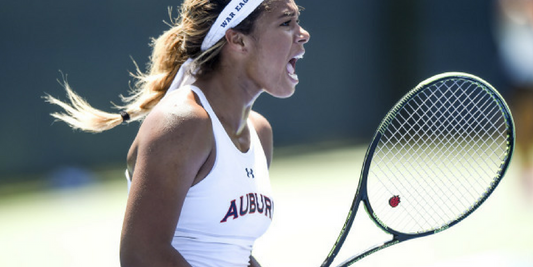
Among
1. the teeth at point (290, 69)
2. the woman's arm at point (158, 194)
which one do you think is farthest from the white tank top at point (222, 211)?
the teeth at point (290, 69)

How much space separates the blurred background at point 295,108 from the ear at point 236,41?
227 cm

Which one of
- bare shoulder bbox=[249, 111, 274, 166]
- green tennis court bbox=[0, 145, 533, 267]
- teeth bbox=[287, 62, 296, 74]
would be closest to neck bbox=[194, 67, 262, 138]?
teeth bbox=[287, 62, 296, 74]

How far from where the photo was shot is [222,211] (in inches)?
82.6

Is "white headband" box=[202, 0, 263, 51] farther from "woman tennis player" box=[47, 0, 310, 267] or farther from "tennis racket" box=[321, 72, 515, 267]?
"tennis racket" box=[321, 72, 515, 267]

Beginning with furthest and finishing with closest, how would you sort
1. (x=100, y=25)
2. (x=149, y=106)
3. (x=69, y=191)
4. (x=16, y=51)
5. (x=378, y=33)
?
(x=378, y=33)
(x=100, y=25)
(x=16, y=51)
(x=69, y=191)
(x=149, y=106)

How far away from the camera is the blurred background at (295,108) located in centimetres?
496

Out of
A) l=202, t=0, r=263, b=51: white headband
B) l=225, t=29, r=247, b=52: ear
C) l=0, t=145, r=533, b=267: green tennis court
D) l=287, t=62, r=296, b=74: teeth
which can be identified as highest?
l=202, t=0, r=263, b=51: white headband

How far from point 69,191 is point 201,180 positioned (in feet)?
16.2

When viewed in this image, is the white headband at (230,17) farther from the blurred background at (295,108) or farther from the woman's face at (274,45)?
the blurred background at (295,108)

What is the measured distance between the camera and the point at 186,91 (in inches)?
83.7

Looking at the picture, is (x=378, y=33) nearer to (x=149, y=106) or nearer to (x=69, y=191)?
(x=69, y=191)

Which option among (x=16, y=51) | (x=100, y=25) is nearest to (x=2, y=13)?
(x=16, y=51)

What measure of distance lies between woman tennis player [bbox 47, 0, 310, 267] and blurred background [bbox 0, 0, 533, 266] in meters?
2.14

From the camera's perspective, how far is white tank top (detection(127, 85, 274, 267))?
2068mm
